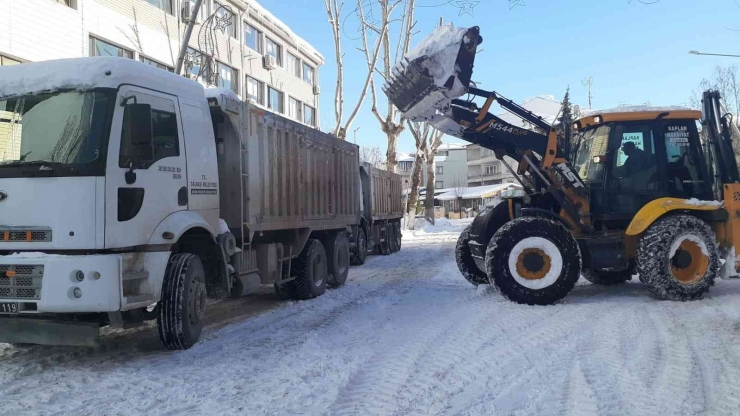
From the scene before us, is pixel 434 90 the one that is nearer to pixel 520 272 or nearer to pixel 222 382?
pixel 520 272

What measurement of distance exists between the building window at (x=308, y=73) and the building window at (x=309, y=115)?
1718 millimetres

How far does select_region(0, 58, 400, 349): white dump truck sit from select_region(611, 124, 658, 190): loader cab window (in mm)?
5595

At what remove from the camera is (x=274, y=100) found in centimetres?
3103

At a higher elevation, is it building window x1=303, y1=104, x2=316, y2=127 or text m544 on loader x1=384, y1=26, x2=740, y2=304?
building window x1=303, y1=104, x2=316, y2=127

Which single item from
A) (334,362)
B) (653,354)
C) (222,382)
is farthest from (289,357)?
(653,354)

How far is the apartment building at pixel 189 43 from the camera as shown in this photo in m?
15.0

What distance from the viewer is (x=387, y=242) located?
18500 millimetres

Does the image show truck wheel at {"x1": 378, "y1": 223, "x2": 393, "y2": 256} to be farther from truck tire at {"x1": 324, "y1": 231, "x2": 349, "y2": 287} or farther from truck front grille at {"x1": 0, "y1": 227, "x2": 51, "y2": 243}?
truck front grille at {"x1": 0, "y1": 227, "x2": 51, "y2": 243}

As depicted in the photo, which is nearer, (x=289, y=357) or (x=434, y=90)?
(x=289, y=357)

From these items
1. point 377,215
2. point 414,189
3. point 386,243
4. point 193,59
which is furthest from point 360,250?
point 414,189

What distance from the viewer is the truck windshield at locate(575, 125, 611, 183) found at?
8477 millimetres

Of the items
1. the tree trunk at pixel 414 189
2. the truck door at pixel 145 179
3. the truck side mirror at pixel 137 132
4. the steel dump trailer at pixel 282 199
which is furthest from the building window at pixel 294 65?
the truck side mirror at pixel 137 132

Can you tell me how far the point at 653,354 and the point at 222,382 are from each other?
13.2ft

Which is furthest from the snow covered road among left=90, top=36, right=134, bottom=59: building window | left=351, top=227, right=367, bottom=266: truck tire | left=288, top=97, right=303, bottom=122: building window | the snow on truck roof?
left=288, top=97, right=303, bottom=122: building window
